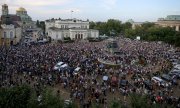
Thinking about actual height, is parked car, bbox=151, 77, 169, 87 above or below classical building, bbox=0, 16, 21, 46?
below

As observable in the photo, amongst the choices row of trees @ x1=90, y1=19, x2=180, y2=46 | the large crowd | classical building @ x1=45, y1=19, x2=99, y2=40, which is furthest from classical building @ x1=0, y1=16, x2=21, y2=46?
row of trees @ x1=90, y1=19, x2=180, y2=46

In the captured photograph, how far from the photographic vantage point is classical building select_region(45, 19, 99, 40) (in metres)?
91.8

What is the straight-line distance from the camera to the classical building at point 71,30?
301 feet

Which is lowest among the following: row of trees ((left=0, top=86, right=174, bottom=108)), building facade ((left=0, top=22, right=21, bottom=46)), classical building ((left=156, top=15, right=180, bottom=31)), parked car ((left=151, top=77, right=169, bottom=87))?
parked car ((left=151, top=77, right=169, bottom=87))

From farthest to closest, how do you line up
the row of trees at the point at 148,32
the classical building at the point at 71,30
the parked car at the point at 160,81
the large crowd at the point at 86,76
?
1. the classical building at the point at 71,30
2. the row of trees at the point at 148,32
3. the parked car at the point at 160,81
4. the large crowd at the point at 86,76

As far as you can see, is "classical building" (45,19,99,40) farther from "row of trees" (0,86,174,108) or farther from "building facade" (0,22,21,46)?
"row of trees" (0,86,174,108)

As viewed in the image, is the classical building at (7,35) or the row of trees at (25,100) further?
the classical building at (7,35)

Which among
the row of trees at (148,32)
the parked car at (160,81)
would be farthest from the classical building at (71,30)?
the parked car at (160,81)

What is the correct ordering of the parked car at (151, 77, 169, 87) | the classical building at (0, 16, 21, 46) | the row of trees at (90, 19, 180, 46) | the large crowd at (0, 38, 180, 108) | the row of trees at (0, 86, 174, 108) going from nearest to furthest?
the row of trees at (0, 86, 174, 108) → the large crowd at (0, 38, 180, 108) → the parked car at (151, 77, 169, 87) → the classical building at (0, 16, 21, 46) → the row of trees at (90, 19, 180, 46)

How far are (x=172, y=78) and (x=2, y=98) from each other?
68.0ft

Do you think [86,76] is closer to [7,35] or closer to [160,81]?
[160,81]

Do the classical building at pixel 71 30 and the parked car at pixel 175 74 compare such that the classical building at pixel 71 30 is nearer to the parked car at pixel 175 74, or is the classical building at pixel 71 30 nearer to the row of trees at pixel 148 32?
the row of trees at pixel 148 32

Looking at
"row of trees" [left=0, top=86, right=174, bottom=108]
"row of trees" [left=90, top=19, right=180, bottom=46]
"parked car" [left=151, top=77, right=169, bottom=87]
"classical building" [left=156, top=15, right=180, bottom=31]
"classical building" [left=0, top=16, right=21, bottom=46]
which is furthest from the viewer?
"classical building" [left=156, top=15, right=180, bottom=31]

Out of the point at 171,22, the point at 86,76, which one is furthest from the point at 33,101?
the point at 171,22
